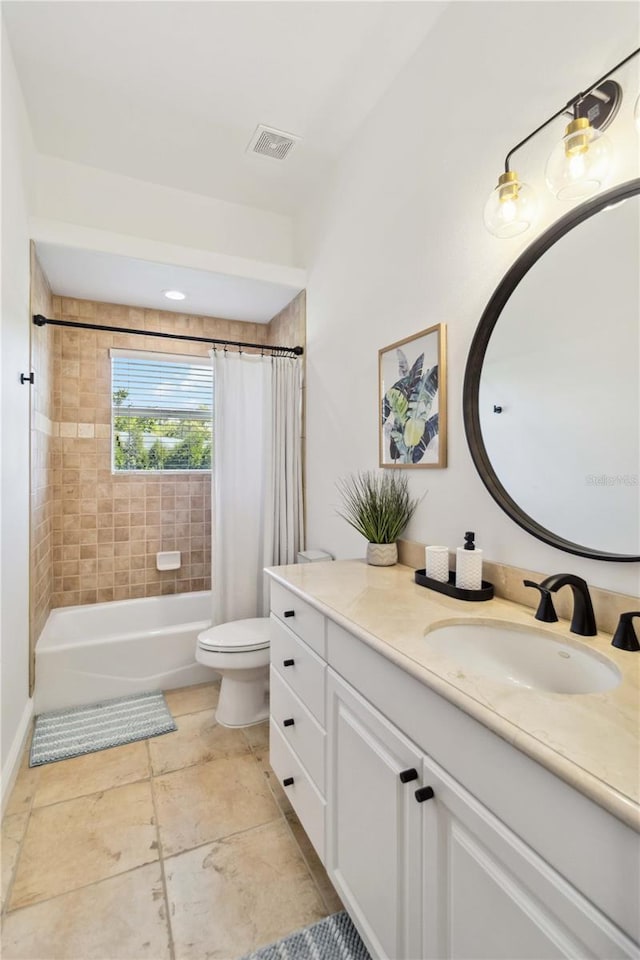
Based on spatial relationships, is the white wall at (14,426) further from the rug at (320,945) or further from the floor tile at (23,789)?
the rug at (320,945)

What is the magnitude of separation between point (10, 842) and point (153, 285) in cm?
271

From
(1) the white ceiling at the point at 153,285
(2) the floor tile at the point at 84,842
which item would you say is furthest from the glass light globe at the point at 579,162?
(2) the floor tile at the point at 84,842

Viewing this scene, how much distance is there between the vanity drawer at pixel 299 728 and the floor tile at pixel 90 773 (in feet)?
2.36

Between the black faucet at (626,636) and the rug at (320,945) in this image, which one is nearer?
the black faucet at (626,636)

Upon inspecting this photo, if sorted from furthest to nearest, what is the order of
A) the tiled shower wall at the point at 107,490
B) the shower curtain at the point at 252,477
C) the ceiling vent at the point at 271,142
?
1. the tiled shower wall at the point at 107,490
2. the shower curtain at the point at 252,477
3. the ceiling vent at the point at 271,142

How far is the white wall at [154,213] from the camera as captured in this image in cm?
242

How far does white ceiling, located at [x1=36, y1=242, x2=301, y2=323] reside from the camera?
2400 millimetres

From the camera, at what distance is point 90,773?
6.20ft

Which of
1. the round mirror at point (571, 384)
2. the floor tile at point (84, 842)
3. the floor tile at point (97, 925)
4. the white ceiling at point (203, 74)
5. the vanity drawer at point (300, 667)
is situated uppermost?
the white ceiling at point (203, 74)

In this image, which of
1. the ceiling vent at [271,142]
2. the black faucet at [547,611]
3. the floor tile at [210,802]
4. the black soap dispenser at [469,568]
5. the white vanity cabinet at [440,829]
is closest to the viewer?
the white vanity cabinet at [440,829]

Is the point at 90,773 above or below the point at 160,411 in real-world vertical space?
below

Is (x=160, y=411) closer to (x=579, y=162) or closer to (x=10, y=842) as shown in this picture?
(x=10, y=842)

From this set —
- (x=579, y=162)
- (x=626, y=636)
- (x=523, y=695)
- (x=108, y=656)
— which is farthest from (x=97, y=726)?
(x=579, y=162)

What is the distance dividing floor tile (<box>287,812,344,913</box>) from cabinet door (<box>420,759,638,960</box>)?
61 centimetres
